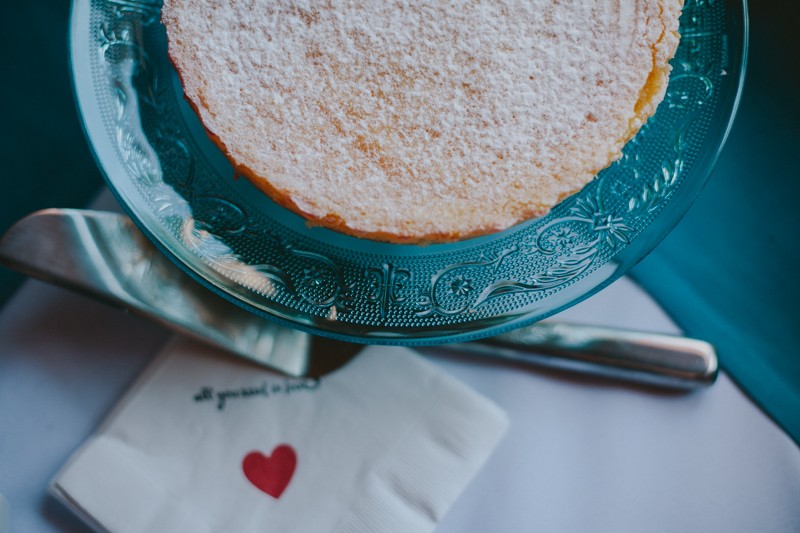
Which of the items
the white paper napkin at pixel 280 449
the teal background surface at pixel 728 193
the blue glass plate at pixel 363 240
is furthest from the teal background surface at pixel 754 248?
the white paper napkin at pixel 280 449

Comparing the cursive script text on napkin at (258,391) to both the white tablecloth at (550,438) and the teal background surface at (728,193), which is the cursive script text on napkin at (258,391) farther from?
the teal background surface at (728,193)

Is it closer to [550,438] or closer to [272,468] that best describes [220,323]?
[272,468]

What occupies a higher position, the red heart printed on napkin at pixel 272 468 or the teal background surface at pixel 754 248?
the teal background surface at pixel 754 248

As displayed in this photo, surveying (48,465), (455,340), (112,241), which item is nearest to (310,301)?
(455,340)

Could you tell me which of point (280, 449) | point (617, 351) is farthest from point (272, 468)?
point (617, 351)

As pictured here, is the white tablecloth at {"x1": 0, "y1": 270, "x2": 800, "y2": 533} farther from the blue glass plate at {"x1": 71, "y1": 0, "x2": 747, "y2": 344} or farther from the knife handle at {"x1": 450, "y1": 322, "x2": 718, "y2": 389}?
the blue glass plate at {"x1": 71, "y1": 0, "x2": 747, "y2": 344}
